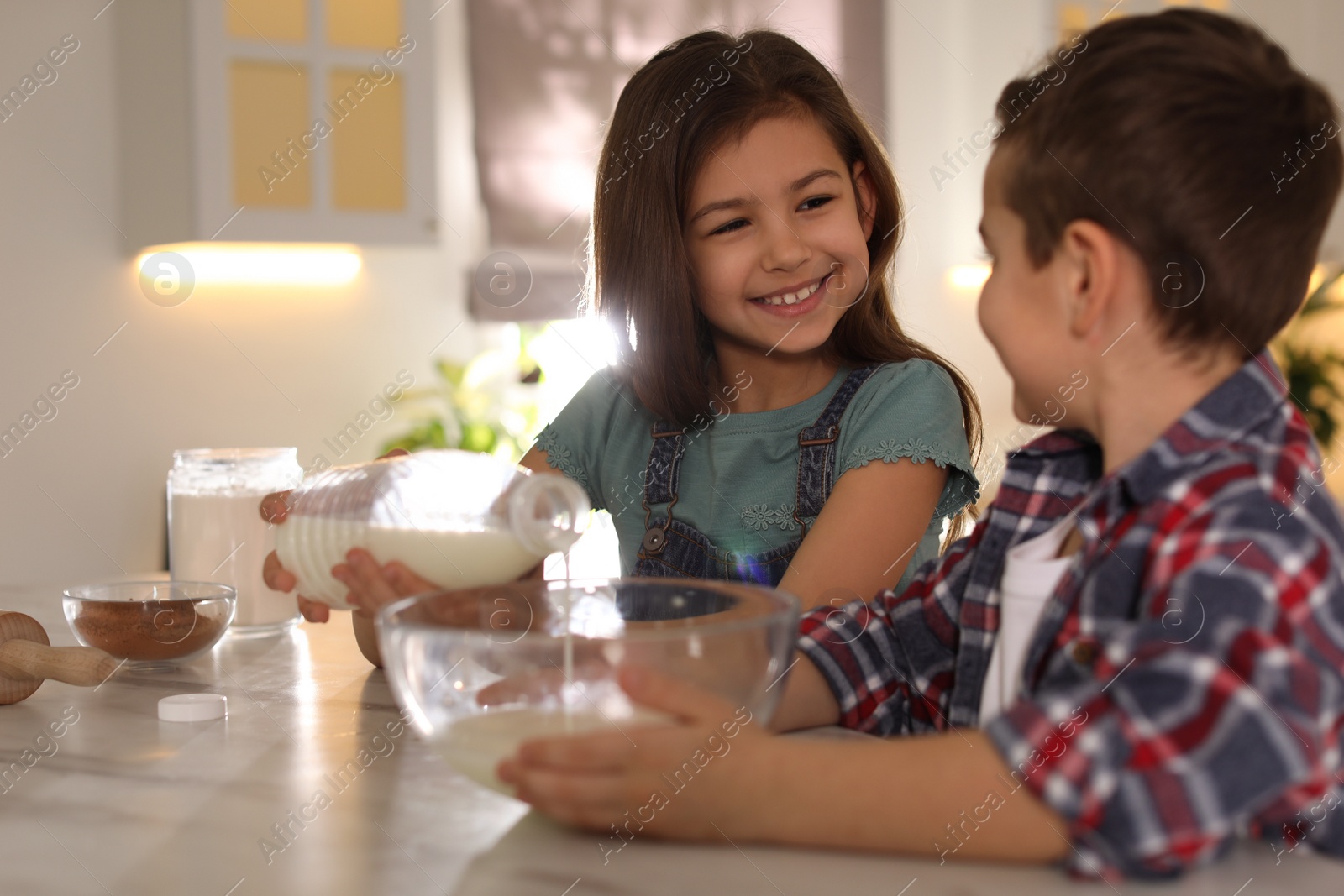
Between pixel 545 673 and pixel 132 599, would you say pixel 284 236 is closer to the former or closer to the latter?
pixel 132 599

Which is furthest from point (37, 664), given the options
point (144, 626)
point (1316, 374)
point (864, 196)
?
point (1316, 374)

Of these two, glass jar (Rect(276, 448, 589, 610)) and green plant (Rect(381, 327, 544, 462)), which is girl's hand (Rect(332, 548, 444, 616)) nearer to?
glass jar (Rect(276, 448, 589, 610))

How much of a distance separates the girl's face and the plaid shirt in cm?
61

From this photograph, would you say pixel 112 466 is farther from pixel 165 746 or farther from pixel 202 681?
pixel 165 746

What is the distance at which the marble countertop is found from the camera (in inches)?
20.6

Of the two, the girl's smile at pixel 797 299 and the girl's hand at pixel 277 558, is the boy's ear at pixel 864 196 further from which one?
the girl's hand at pixel 277 558

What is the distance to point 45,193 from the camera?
2672 millimetres

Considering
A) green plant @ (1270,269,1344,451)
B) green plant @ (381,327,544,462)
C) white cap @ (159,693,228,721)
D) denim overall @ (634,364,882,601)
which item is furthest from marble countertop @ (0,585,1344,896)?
green plant @ (1270,269,1344,451)

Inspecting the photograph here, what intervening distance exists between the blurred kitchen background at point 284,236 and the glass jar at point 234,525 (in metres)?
1.22

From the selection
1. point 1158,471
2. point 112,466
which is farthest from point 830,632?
point 112,466

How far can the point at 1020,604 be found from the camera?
712 millimetres

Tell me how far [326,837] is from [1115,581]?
42 centimetres

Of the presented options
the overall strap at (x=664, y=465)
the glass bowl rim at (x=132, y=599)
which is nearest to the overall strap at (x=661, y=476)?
the overall strap at (x=664, y=465)

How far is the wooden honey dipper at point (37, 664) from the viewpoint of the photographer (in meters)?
0.84
